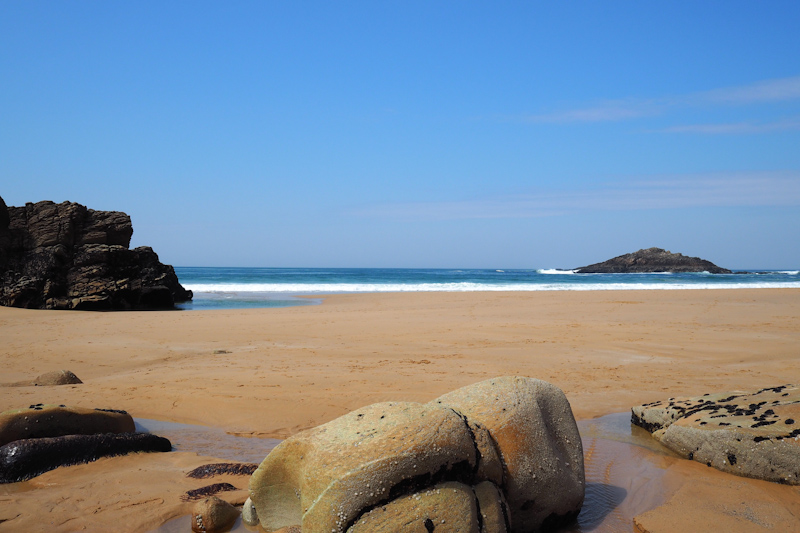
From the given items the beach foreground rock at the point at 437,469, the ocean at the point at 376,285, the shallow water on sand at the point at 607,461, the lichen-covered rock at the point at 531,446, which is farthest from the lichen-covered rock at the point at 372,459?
the ocean at the point at 376,285

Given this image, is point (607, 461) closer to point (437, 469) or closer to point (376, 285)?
point (437, 469)

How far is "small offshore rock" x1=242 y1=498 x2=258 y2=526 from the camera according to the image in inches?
142

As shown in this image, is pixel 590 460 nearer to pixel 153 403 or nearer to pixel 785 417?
→ pixel 785 417

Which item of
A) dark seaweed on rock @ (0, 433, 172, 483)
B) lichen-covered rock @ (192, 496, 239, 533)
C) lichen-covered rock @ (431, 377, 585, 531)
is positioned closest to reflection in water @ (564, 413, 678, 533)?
lichen-covered rock @ (431, 377, 585, 531)

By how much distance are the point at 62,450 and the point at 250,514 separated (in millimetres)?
1990

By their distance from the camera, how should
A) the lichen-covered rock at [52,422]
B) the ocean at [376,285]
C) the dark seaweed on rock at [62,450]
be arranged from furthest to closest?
the ocean at [376,285] < the lichen-covered rock at [52,422] < the dark seaweed on rock at [62,450]

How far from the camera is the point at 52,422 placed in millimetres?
4699

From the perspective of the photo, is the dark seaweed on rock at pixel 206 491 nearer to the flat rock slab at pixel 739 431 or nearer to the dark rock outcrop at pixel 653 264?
the flat rock slab at pixel 739 431

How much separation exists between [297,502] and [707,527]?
2.75 m

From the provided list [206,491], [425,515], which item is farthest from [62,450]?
[425,515]

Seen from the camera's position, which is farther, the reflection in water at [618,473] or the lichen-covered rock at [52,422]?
the lichen-covered rock at [52,422]

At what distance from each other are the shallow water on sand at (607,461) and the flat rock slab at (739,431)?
225mm

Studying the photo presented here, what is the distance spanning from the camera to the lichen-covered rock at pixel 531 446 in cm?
341

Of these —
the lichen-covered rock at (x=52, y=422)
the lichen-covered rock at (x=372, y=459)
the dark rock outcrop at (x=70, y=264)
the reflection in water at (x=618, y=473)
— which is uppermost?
the dark rock outcrop at (x=70, y=264)
